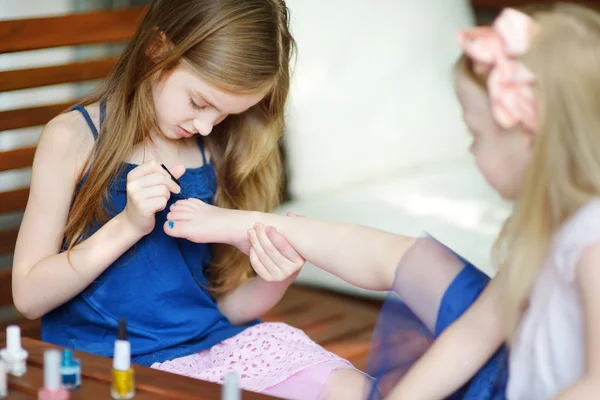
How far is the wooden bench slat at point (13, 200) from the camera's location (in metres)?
1.82

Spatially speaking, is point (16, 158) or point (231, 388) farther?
point (16, 158)

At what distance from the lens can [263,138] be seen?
4.98 feet

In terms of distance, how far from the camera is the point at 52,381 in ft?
3.04

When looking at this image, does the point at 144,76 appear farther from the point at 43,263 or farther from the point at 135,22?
the point at 135,22

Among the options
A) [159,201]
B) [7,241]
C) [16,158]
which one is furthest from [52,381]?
[7,241]

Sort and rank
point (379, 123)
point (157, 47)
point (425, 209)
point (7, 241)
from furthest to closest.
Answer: point (379, 123) → point (425, 209) → point (7, 241) → point (157, 47)

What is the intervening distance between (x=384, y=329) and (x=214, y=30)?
0.49m

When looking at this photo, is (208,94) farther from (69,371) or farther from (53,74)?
(53,74)

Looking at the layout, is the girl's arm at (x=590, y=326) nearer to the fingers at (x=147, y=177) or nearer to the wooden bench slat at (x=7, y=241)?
the fingers at (x=147, y=177)

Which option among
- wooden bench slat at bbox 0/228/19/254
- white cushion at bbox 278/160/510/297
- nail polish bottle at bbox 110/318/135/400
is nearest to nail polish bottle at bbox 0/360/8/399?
nail polish bottle at bbox 110/318/135/400

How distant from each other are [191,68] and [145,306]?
38 centimetres

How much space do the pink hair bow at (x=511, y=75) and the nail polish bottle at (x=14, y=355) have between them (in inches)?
23.4

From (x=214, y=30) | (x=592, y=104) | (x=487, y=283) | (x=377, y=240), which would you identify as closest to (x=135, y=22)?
(x=214, y=30)

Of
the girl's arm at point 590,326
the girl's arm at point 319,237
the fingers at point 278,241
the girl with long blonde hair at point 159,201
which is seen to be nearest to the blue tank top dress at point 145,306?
the girl with long blonde hair at point 159,201
